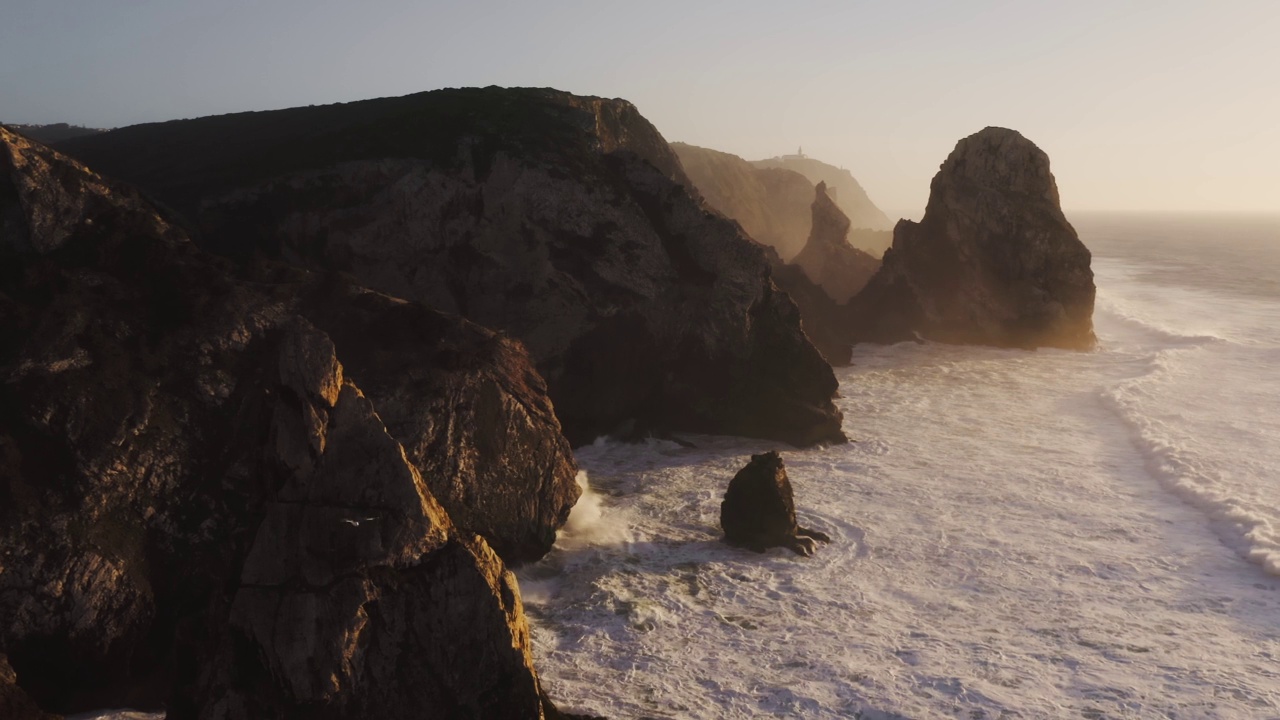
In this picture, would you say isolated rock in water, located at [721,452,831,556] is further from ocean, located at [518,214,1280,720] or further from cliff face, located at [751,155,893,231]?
cliff face, located at [751,155,893,231]

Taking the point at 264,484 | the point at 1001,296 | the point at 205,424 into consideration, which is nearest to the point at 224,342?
the point at 205,424

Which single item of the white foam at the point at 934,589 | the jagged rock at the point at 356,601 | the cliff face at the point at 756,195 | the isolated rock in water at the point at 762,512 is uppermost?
the cliff face at the point at 756,195

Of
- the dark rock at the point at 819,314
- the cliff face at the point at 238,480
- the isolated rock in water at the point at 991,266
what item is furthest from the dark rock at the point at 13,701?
the isolated rock in water at the point at 991,266

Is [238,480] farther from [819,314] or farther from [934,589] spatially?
[819,314]

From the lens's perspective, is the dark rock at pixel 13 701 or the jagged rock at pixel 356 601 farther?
the dark rock at pixel 13 701

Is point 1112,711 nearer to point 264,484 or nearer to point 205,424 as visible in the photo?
point 264,484

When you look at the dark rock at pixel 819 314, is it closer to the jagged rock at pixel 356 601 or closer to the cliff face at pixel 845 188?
the jagged rock at pixel 356 601
